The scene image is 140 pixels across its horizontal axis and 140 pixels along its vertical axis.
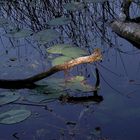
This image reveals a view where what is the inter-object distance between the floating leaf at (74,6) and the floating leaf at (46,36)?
19.2 inches

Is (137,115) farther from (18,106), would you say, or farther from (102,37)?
(102,37)

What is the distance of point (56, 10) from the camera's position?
12.7 feet

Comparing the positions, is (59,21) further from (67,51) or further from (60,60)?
(60,60)

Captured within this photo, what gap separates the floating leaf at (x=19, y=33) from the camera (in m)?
3.19

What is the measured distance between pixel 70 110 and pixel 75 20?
1501 mm

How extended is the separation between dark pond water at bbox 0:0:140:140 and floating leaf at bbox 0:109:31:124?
3 centimetres

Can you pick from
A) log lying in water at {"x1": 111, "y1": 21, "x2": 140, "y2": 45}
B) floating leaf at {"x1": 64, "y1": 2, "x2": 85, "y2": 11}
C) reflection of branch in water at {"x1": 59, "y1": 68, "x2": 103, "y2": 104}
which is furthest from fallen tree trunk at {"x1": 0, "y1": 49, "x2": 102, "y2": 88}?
floating leaf at {"x1": 64, "y1": 2, "x2": 85, "y2": 11}

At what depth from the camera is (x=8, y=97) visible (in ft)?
7.54

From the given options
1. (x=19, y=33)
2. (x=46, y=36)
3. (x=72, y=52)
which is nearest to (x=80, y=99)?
(x=72, y=52)

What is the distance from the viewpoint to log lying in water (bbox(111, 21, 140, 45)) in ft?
9.71

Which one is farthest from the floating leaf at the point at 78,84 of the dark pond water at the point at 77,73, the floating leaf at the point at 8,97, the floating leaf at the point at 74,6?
the floating leaf at the point at 74,6

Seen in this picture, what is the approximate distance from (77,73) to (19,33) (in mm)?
862

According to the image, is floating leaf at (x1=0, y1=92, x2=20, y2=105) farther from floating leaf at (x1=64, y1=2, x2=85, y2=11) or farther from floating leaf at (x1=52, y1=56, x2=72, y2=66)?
floating leaf at (x1=64, y1=2, x2=85, y2=11)

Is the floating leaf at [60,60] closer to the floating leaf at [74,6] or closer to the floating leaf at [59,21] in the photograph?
the floating leaf at [59,21]
